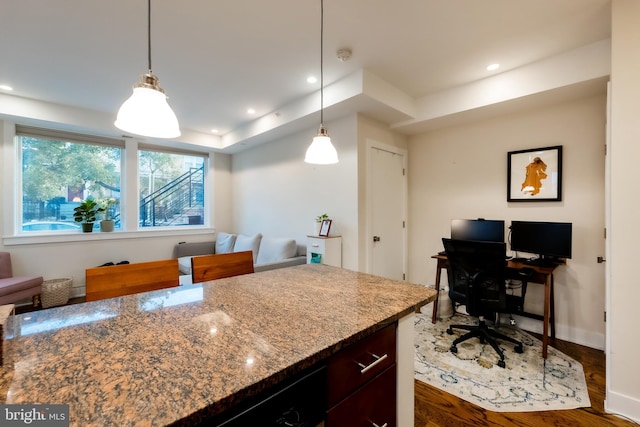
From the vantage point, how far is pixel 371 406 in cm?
108

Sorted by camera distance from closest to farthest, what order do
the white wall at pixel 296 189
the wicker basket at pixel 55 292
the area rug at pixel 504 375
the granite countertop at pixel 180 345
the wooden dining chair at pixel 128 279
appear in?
the granite countertop at pixel 180 345
the wooden dining chair at pixel 128 279
the area rug at pixel 504 375
the white wall at pixel 296 189
the wicker basket at pixel 55 292

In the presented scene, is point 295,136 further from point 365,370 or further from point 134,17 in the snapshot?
point 365,370

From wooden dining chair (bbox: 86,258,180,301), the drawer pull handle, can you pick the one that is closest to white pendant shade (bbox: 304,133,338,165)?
wooden dining chair (bbox: 86,258,180,301)

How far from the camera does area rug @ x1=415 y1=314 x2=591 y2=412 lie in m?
1.91

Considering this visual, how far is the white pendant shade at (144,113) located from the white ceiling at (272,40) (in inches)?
43.4

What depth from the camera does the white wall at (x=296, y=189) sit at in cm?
333

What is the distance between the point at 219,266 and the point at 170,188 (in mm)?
3872

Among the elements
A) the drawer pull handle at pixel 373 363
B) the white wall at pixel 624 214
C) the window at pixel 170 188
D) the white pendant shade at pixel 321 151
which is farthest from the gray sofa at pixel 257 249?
the white wall at pixel 624 214

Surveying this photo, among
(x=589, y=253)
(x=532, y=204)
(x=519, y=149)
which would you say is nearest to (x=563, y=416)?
(x=589, y=253)

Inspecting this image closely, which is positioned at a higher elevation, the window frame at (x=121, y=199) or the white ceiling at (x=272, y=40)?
the white ceiling at (x=272, y=40)

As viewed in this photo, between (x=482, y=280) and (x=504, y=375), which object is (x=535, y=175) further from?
(x=504, y=375)

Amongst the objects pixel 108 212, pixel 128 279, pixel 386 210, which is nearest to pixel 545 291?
pixel 386 210

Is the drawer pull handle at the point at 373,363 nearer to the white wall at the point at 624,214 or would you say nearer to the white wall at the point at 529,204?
the white wall at the point at 624,214

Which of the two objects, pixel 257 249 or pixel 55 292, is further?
pixel 257 249
